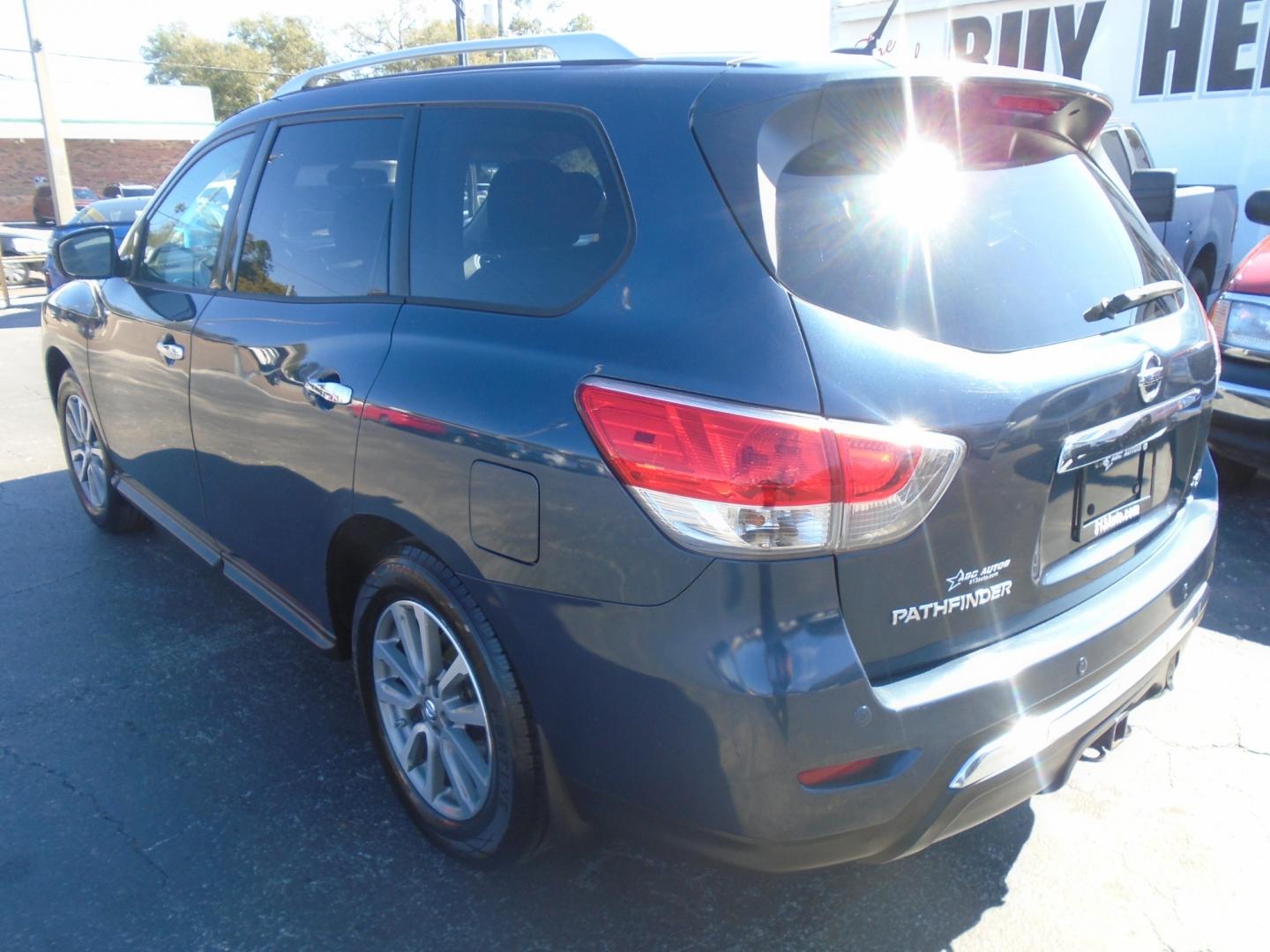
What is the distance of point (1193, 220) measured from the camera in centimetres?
842

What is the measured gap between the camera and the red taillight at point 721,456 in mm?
1854

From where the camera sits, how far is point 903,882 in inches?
104

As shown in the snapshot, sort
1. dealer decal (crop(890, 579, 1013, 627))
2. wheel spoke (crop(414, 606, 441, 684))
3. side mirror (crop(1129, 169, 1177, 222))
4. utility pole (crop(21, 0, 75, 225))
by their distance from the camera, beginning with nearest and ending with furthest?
dealer decal (crop(890, 579, 1013, 627)) → wheel spoke (crop(414, 606, 441, 684)) → side mirror (crop(1129, 169, 1177, 222)) → utility pole (crop(21, 0, 75, 225))

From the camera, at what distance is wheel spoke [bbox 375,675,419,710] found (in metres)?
2.75

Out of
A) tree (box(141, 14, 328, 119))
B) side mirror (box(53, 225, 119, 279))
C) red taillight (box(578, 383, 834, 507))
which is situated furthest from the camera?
tree (box(141, 14, 328, 119))

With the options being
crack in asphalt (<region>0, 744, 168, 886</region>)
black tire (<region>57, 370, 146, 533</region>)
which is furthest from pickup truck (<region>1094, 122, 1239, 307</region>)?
crack in asphalt (<region>0, 744, 168, 886</region>)

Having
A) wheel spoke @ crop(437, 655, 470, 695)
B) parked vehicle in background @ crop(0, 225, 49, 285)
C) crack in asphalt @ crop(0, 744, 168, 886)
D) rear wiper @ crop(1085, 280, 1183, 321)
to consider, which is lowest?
parked vehicle in background @ crop(0, 225, 49, 285)

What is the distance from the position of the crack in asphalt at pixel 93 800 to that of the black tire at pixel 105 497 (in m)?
1.73

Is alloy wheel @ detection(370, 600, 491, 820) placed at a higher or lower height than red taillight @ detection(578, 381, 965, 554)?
lower

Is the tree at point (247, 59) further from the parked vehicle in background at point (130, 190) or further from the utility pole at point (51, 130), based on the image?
the utility pole at point (51, 130)

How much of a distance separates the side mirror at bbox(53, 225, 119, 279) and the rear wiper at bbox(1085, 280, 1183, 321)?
3.67 metres

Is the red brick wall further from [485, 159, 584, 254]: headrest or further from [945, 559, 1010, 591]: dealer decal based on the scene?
[945, 559, 1010, 591]: dealer decal

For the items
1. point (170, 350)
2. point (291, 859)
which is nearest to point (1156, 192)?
point (170, 350)

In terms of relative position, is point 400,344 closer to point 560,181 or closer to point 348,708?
point 560,181
